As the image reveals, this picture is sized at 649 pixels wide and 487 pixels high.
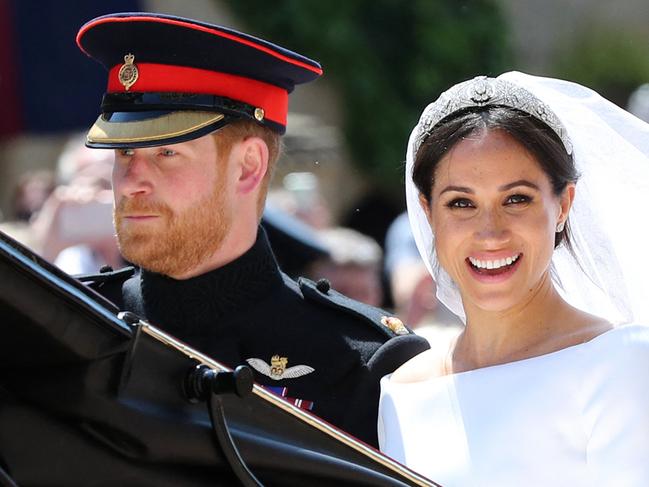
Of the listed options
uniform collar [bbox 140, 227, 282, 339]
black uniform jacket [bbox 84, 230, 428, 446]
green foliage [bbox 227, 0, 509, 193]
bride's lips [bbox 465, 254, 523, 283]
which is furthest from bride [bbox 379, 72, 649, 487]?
green foliage [bbox 227, 0, 509, 193]

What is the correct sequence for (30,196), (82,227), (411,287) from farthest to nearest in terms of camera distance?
(30,196), (411,287), (82,227)

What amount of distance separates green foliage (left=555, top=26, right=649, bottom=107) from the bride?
50.1 ft

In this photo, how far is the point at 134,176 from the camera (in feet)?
9.72

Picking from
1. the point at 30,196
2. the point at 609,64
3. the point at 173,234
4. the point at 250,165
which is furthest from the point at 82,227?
the point at 609,64

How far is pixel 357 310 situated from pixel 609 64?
1565 centimetres

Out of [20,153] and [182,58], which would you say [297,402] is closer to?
[182,58]

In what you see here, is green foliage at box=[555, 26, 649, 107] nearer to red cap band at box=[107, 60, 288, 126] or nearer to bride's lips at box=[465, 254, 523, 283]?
red cap band at box=[107, 60, 288, 126]

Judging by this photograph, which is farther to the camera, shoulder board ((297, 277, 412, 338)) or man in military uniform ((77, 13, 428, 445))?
shoulder board ((297, 277, 412, 338))

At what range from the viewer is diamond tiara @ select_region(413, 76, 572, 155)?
2807mm

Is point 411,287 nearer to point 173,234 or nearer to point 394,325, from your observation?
point 394,325

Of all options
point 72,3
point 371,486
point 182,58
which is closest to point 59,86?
point 72,3

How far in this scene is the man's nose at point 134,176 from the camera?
294cm

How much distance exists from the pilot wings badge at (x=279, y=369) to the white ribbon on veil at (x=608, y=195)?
50cm

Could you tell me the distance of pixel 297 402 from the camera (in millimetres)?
2988
